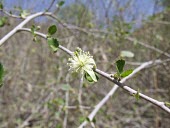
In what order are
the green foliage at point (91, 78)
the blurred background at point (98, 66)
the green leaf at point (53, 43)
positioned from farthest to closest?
the blurred background at point (98, 66), the green leaf at point (53, 43), the green foliage at point (91, 78)

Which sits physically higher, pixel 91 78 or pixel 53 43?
pixel 53 43

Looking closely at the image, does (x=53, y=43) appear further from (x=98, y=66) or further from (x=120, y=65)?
(x=98, y=66)

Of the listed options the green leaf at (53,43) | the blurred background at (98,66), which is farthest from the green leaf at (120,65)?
the blurred background at (98,66)

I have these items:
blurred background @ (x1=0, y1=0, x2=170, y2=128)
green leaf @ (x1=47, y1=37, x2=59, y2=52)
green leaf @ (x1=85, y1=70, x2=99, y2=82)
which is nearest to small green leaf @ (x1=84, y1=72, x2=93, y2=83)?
green leaf @ (x1=85, y1=70, x2=99, y2=82)

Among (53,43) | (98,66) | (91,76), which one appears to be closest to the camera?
(91,76)

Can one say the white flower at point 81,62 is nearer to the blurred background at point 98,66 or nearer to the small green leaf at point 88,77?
the small green leaf at point 88,77

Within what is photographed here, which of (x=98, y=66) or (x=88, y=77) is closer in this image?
(x=88, y=77)

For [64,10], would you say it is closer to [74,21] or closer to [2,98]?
[74,21]

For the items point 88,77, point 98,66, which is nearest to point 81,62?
point 88,77

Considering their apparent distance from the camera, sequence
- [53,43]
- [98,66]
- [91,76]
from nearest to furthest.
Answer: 1. [91,76]
2. [53,43]
3. [98,66]

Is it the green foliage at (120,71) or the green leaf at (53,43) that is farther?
the green leaf at (53,43)

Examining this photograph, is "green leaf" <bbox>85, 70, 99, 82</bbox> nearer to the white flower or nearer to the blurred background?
the white flower
